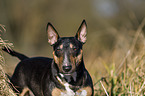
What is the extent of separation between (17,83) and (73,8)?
861 inches

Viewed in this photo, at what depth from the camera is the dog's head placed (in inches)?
156

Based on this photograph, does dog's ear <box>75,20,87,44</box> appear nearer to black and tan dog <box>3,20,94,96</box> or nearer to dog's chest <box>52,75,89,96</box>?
black and tan dog <box>3,20,94,96</box>

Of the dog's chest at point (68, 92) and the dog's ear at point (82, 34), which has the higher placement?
the dog's ear at point (82, 34)

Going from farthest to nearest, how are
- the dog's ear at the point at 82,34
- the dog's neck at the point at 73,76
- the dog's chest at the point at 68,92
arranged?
the dog's ear at the point at 82,34 < the dog's neck at the point at 73,76 < the dog's chest at the point at 68,92

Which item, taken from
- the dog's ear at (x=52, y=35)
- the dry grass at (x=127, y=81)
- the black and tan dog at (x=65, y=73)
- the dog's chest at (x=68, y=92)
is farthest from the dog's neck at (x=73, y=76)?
the dry grass at (x=127, y=81)

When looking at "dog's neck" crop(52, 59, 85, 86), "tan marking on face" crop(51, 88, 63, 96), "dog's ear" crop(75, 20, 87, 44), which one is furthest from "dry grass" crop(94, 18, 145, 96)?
"tan marking on face" crop(51, 88, 63, 96)

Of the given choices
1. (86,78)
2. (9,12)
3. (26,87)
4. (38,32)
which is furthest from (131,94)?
(9,12)

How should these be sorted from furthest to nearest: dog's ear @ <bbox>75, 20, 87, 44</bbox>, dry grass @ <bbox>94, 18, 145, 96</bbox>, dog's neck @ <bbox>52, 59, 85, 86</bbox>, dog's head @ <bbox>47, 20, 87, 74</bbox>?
dry grass @ <bbox>94, 18, 145, 96</bbox> < dog's ear @ <bbox>75, 20, 87, 44</bbox> < dog's neck @ <bbox>52, 59, 85, 86</bbox> < dog's head @ <bbox>47, 20, 87, 74</bbox>

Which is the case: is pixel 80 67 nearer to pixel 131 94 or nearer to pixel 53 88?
pixel 53 88

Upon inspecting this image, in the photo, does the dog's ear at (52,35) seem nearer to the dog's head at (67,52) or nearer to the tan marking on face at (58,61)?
the dog's head at (67,52)

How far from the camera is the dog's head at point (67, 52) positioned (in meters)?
3.95

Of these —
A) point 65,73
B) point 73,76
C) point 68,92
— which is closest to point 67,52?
point 65,73

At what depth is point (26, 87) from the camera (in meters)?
4.86

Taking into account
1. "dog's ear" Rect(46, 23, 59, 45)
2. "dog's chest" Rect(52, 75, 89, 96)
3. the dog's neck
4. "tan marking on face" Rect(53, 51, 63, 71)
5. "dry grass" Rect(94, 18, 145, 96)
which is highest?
"dog's ear" Rect(46, 23, 59, 45)
